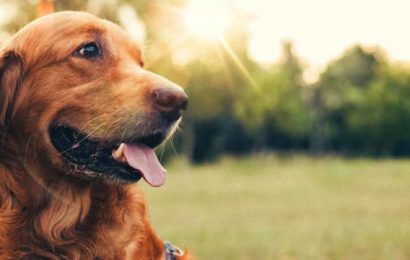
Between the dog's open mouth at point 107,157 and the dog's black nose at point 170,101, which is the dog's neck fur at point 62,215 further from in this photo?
the dog's black nose at point 170,101

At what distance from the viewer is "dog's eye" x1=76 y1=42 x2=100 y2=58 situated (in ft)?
11.9

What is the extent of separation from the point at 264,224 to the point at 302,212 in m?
2.07

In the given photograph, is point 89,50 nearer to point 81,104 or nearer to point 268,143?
point 81,104

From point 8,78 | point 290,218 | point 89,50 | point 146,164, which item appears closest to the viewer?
point 146,164

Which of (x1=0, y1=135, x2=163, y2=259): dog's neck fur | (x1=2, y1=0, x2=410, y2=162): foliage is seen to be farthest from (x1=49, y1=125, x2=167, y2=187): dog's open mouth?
(x1=2, y1=0, x2=410, y2=162): foliage

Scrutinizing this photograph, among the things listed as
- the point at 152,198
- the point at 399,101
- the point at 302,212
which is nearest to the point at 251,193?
the point at 152,198

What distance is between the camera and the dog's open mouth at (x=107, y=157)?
3.36 m

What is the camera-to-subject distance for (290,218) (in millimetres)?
11344

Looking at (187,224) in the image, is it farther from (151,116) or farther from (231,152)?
(231,152)

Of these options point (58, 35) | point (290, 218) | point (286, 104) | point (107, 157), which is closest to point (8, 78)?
point (58, 35)

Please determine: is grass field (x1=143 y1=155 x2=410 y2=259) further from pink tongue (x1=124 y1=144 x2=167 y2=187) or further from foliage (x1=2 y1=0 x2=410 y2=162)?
foliage (x1=2 y1=0 x2=410 y2=162)

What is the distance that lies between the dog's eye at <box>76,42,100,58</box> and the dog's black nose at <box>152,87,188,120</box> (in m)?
0.51

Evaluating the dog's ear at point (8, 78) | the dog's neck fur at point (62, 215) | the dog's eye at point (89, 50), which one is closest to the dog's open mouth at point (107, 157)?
the dog's neck fur at point (62, 215)

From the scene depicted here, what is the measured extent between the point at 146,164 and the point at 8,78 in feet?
3.15
